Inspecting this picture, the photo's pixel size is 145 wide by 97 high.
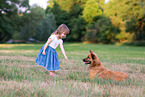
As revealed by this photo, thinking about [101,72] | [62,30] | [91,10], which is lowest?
[101,72]

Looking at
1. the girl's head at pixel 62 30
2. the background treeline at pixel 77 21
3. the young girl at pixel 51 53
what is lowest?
the young girl at pixel 51 53

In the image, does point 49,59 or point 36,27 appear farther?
point 36,27

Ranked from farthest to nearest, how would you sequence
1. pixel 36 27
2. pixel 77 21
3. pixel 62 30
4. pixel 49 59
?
1. pixel 77 21
2. pixel 36 27
3. pixel 49 59
4. pixel 62 30

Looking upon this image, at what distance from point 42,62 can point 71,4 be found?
56.1 m

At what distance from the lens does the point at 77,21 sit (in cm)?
5291

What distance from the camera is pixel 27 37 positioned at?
159 feet

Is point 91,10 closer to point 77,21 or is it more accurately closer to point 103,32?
point 77,21

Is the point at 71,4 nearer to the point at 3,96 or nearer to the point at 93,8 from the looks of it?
the point at 93,8

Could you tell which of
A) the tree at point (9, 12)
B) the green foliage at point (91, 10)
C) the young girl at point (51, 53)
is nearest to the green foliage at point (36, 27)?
the tree at point (9, 12)

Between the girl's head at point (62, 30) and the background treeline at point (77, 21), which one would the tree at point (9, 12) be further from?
the girl's head at point (62, 30)

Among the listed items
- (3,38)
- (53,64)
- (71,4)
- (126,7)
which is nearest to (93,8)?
(71,4)

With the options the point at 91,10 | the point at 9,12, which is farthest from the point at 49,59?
the point at 91,10

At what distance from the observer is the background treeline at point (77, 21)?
105 ft

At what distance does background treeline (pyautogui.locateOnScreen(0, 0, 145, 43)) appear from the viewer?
31981 mm
